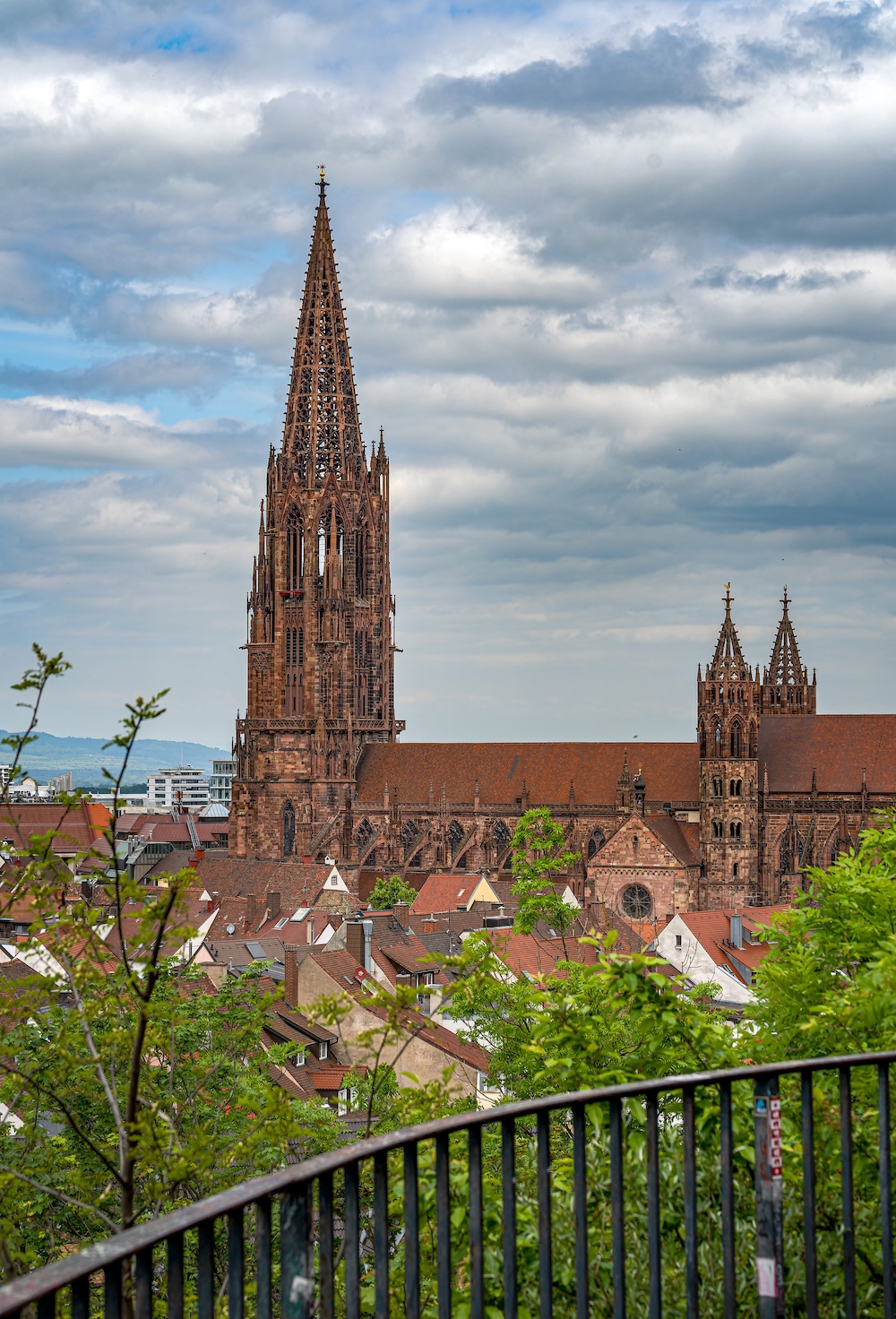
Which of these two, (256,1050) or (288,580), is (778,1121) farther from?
(288,580)

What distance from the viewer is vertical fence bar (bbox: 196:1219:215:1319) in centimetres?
376

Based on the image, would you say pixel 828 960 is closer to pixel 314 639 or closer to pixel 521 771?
pixel 521 771

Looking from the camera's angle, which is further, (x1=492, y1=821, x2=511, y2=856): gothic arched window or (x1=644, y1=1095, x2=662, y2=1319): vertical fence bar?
(x1=492, y1=821, x2=511, y2=856): gothic arched window

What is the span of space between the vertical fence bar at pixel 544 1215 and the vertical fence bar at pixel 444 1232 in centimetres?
32

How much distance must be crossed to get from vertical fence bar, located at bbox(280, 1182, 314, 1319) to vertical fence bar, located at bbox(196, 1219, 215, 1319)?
7.6 inches

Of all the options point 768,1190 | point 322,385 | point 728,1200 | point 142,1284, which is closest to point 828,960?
point 728,1200

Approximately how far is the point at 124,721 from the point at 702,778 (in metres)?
65.6

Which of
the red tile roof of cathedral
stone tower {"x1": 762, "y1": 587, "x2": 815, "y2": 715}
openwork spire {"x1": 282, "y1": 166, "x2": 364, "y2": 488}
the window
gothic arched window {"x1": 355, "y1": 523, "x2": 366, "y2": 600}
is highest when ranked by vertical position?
openwork spire {"x1": 282, "y1": 166, "x2": 364, "y2": 488}

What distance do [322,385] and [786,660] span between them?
32.6 metres

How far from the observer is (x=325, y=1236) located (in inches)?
169

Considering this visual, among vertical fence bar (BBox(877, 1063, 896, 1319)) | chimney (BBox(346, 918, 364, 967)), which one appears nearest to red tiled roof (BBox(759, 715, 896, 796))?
chimney (BBox(346, 918, 364, 967))

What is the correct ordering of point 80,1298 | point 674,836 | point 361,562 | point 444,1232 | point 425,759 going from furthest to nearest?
point 361,562
point 425,759
point 674,836
point 444,1232
point 80,1298

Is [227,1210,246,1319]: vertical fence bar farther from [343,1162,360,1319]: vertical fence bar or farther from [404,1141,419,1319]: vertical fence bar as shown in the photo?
[404,1141,419,1319]: vertical fence bar

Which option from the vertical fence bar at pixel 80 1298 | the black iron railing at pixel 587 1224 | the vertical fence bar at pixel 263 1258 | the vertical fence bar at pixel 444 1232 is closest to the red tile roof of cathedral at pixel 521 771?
the black iron railing at pixel 587 1224
